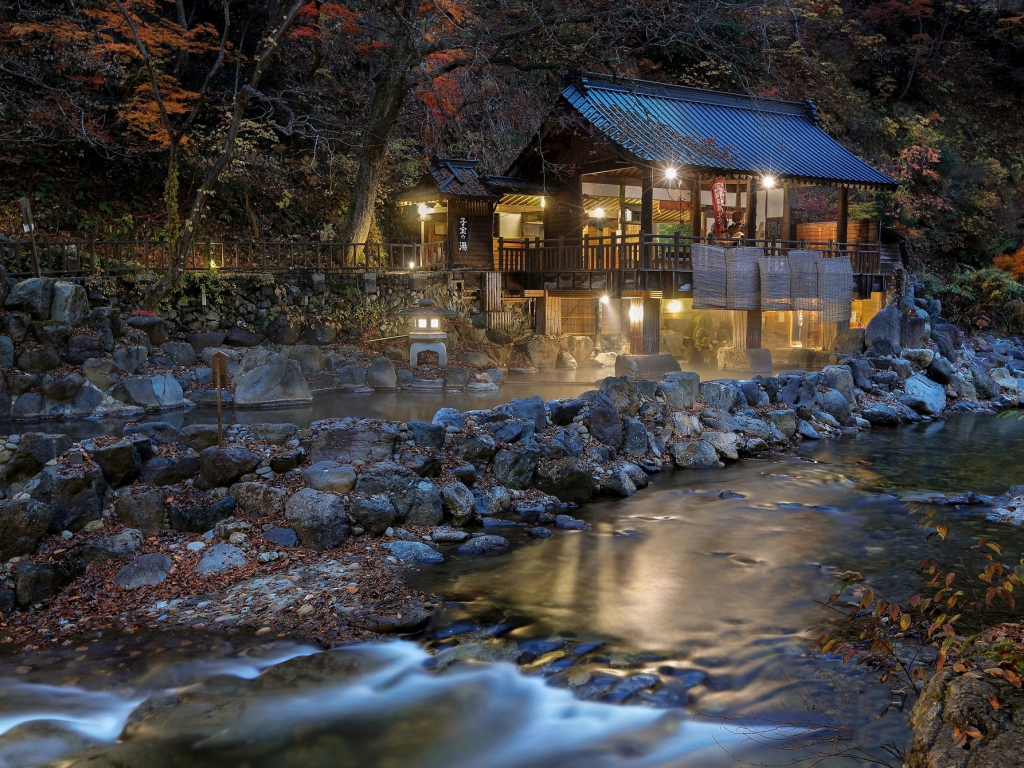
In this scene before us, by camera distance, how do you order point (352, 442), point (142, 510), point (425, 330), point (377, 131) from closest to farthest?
point (142, 510) → point (352, 442) → point (425, 330) → point (377, 131)

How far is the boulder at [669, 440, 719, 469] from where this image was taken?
15750 mm

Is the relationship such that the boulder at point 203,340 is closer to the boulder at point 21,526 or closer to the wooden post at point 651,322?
the boulder at point 21,526

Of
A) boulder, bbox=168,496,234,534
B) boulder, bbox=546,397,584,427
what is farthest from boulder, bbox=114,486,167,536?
boulder, bbox=546,397,584,427

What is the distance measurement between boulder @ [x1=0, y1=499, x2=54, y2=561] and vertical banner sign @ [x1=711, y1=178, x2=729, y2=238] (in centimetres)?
1995

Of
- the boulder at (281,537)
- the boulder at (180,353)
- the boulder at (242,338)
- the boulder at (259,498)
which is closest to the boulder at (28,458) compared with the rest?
the boulder at (259,498)

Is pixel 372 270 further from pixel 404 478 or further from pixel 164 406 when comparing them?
pixel 404 478

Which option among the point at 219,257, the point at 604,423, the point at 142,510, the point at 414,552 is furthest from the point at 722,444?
the point at 219,257

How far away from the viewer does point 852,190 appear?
3142 centimetres

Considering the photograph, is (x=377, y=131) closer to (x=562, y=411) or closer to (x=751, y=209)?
(x=751, y=209)

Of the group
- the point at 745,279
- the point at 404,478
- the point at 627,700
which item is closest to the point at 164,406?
the point at 404,478

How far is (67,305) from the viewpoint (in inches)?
672

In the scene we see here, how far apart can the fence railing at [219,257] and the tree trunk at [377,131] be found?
0.87 metres

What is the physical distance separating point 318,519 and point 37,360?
9.55m

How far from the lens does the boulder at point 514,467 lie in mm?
12688
